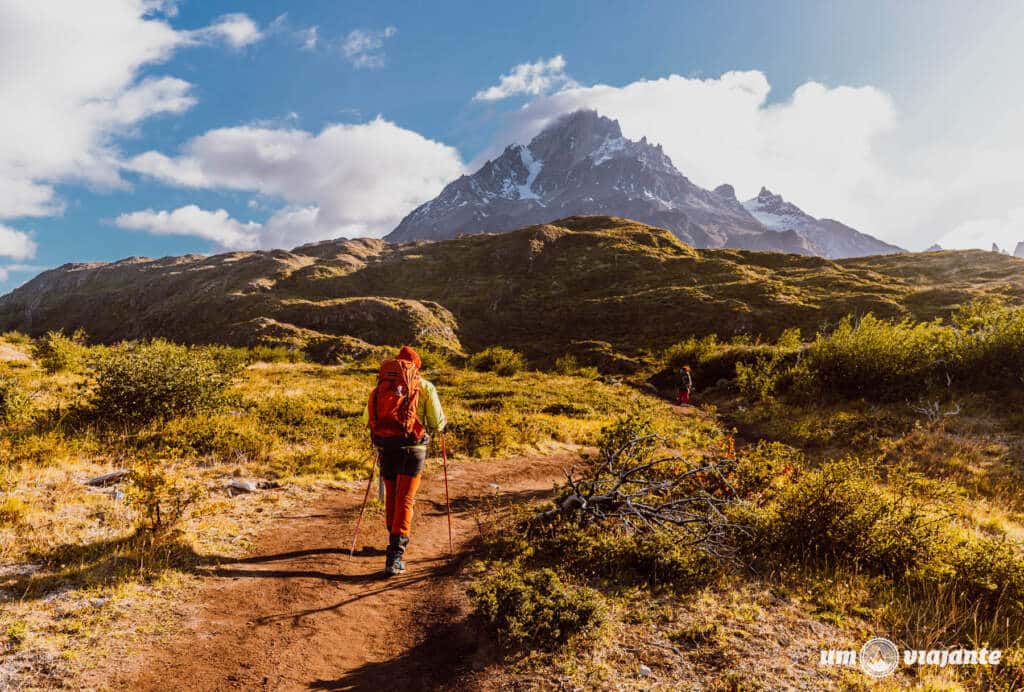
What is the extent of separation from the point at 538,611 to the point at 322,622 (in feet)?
7.86

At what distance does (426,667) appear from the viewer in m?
4.19

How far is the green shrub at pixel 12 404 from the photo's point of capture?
31.8 feet

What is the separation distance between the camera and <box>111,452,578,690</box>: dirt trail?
4.00 m

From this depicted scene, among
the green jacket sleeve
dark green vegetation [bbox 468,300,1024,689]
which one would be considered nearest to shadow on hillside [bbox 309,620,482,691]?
dark green vegetation [bbox 468,300,1024,689]

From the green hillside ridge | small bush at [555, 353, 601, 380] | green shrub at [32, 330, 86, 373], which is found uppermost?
the green hillside ridge

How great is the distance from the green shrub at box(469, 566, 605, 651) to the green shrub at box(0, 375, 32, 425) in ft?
38.1

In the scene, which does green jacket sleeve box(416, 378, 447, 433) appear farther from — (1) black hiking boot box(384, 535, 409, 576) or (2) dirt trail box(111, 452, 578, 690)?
(2) dirt trail box(111, 452, 578, 690)

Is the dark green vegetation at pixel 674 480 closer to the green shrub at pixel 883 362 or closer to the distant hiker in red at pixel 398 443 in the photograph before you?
the green shrub at pixel 883 362

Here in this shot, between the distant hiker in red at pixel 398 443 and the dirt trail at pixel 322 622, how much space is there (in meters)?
0.58

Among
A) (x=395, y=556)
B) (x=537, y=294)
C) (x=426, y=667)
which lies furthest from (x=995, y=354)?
(x=537, y=294)

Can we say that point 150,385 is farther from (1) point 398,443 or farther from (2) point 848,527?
(2) point 848,527

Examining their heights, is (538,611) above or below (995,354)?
below

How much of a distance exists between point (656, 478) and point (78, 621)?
8.61m

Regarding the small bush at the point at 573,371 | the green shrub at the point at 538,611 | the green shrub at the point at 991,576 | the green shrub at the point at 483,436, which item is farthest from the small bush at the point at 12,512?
the small bush at the point at 573,371
